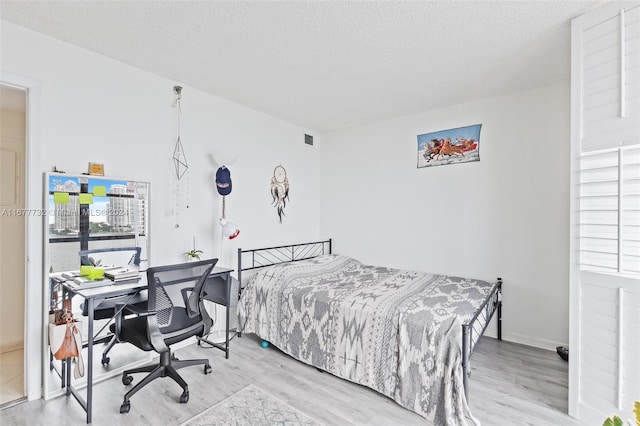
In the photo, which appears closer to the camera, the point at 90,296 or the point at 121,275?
the point at 90,296

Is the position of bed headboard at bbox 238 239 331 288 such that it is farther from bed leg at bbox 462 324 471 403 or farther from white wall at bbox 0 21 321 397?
bed leg at bbox 462 324 471 403

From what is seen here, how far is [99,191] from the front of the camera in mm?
2422

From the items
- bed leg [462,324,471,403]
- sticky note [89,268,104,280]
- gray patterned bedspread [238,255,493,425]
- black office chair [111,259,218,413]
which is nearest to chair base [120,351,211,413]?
black office chair [111,259,218,413]

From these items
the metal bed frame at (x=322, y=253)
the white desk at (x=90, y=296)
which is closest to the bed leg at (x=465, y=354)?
the metal bed frame at (x=322, y=253)

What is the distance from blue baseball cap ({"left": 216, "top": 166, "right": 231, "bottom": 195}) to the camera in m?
3.11

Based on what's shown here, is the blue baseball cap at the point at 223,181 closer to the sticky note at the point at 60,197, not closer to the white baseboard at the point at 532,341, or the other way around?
the sticky note at the point at 60,197

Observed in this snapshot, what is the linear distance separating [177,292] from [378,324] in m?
1.51

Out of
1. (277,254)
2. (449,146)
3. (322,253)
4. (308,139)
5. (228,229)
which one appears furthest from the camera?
(322,253)

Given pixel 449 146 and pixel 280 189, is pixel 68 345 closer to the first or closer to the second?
pixel 280 189

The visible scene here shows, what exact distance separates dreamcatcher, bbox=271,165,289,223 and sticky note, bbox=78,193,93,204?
1.98 meters

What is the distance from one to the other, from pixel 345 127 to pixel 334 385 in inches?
132

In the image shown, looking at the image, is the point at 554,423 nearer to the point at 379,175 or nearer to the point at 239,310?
the point at 239,310

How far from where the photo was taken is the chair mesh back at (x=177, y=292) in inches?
79.9

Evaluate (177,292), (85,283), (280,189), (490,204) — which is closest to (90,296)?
(85,283)
